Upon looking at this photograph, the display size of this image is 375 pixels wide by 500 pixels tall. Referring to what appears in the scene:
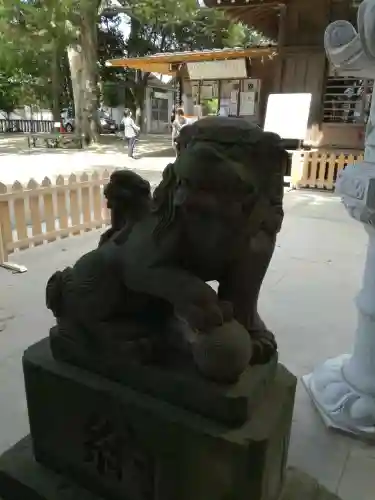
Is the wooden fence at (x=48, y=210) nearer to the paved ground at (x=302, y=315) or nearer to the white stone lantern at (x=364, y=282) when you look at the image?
the paved ground at (x=302, y=315)

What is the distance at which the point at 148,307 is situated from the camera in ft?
4.08

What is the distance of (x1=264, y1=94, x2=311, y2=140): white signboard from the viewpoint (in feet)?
28.2

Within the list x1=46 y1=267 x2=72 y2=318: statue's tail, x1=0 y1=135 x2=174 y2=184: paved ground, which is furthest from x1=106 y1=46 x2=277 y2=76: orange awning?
x1=46 y1=267 x2=72 y2=318: statue's tail

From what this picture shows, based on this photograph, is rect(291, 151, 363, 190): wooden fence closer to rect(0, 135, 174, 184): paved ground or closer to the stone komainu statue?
rect(0, 135, 174, 184): paved ground

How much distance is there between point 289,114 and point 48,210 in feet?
19.7

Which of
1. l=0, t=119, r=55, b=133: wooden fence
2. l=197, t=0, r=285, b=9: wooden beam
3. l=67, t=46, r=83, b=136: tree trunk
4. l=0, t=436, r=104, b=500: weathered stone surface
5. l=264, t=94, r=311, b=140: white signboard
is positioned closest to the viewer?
l=0, t=436, r=104, b=500: weathered stone surface

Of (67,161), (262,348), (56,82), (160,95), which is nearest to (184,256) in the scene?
(262,348)

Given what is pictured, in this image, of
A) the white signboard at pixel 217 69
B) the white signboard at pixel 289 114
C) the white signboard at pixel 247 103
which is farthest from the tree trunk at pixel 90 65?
the white signboard at pixel 289 114

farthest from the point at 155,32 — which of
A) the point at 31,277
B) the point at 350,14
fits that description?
the point at 31,277

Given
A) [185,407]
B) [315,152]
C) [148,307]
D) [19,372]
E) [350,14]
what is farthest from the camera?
[350,14]

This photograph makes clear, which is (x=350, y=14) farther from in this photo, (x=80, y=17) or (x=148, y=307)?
(x=148, y=307)

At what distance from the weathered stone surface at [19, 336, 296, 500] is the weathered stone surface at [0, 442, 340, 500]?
0.03m

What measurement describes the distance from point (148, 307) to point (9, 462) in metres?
0.82

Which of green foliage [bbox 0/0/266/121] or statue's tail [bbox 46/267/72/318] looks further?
green foliage [bbox 0/0/266/121]
